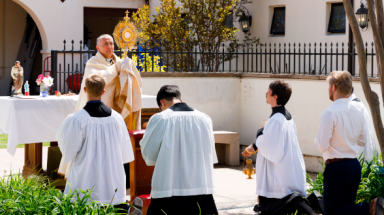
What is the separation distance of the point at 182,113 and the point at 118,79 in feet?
8.19

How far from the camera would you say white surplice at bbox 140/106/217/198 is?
172 inches

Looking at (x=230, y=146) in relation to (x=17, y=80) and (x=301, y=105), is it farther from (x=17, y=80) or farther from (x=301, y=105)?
(x=17, y=80)

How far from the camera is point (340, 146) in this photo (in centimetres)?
482

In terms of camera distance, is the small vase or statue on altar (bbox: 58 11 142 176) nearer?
statue on altar (bbox: 58 11 142 176)

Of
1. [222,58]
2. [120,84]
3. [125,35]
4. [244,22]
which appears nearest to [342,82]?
[120,84]

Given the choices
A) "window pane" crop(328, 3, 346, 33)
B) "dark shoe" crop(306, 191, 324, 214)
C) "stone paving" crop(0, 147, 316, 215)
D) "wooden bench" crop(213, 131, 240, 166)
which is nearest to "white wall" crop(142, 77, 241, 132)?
"wooden bench" crop(213, 131, 240, 166)

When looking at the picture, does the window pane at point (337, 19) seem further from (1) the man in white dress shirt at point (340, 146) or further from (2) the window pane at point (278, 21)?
(1) the man in white dress shirt at point (340, 146)

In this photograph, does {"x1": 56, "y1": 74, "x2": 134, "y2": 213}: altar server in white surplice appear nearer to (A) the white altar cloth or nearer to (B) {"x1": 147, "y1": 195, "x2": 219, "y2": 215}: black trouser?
(B) {"x1": 147, "y1": 195, "x2": 219, "y2": 215}: black trouser

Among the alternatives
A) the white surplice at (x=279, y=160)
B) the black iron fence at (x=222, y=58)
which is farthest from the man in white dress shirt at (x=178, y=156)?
the black iron fence at (x=222, y=58)

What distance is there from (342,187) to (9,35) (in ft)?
61.1

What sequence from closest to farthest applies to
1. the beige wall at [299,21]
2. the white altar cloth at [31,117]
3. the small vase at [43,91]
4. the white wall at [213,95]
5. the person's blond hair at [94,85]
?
the person's blond hair at [94,85] < the white altar cloth at [31,117] < the small vase at [43,91] < the white wall at [213,95] < the beige wall at [299,21]

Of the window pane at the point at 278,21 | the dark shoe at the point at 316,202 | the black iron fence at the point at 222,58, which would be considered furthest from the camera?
the window pane at the point at 278,21

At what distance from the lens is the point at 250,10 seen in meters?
15.5

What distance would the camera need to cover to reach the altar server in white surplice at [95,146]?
4520 millimetres
